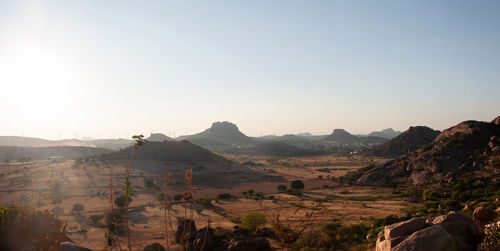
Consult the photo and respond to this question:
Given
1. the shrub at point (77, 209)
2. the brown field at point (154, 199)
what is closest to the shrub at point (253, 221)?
the brown field at point (154, 199)

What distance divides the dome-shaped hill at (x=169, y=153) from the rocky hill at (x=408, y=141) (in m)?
61.6

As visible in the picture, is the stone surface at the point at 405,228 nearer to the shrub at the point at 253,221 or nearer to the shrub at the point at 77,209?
the shrub at the point at 253,221

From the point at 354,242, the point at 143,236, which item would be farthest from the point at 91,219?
the point at 354,242

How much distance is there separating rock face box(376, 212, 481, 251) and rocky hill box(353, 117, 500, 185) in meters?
32.7

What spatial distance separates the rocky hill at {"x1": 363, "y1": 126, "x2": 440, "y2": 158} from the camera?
95125 millimetres

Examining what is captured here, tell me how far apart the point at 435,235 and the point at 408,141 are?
105 m

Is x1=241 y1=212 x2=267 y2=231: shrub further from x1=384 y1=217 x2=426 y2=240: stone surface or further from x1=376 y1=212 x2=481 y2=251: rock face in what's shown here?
x1=384 y1=217 x2=426 y2=240: stone surface

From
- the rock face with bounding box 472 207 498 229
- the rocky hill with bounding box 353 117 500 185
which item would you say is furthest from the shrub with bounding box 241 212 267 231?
the rocky hill with bounding box 353 117 500 185

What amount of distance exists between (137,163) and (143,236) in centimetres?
5381

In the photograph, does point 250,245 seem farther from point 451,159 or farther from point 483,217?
point 451,159

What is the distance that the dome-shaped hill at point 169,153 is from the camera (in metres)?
76.4

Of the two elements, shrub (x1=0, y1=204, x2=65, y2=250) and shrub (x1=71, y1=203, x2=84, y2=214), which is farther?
shrub (x1=71, y1=203, x2=84, y2=214)

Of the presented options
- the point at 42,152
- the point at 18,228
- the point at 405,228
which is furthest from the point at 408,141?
the point at 42,152

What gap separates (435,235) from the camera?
7309 millimetres
